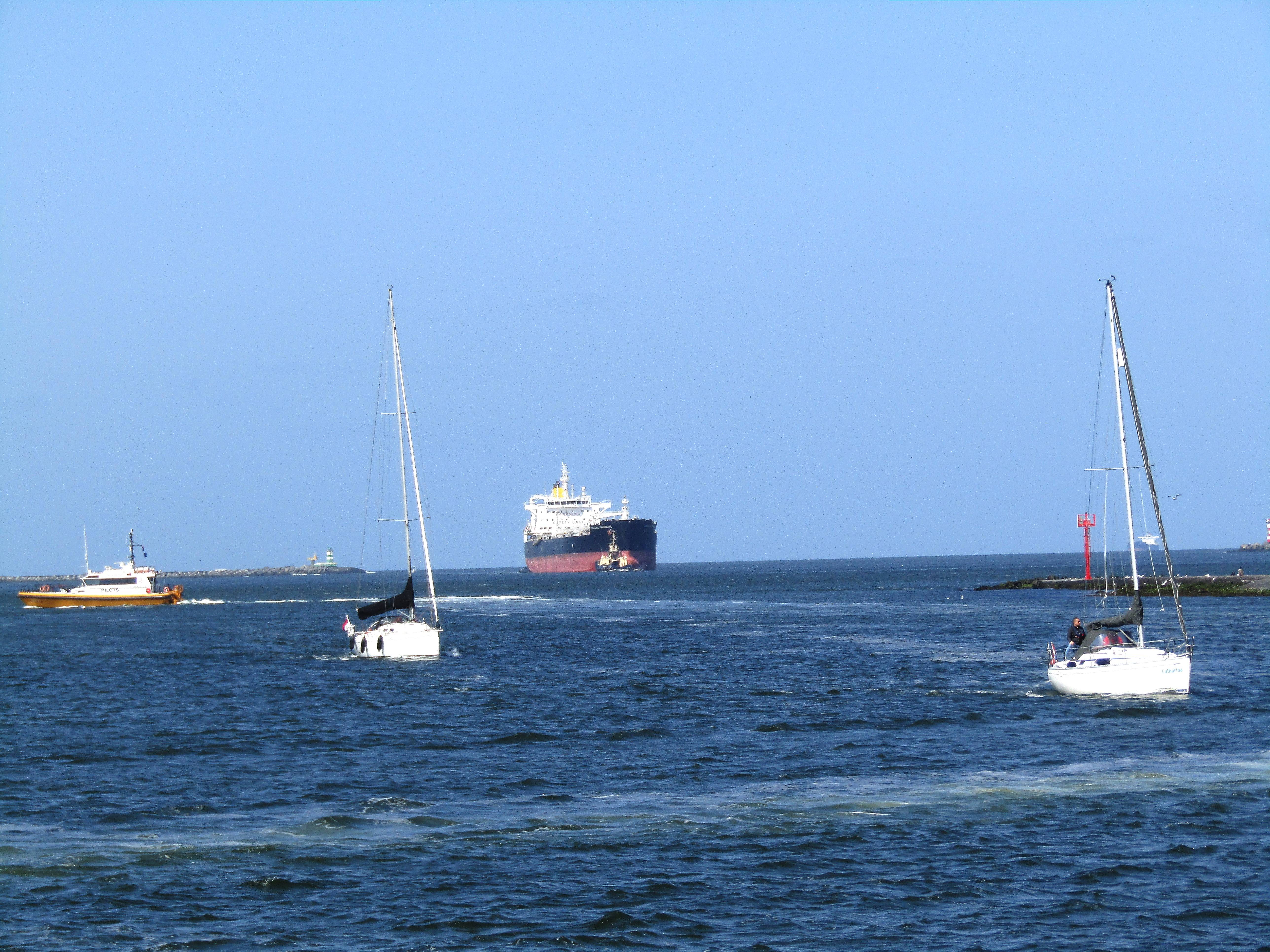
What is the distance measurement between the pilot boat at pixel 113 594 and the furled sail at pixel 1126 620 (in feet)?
335

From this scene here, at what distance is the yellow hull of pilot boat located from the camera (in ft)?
396

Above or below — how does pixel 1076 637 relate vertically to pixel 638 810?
above

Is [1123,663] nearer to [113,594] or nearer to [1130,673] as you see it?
[1130,673]

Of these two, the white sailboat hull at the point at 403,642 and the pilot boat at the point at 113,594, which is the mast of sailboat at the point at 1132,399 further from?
the pilot boat at the point at 113,594

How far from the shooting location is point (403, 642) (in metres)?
54.5

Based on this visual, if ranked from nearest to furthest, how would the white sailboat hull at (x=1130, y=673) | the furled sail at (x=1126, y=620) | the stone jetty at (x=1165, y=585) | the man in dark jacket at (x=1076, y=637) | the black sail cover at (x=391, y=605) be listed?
the white sailboat hull at (x=1130, y=673) → the furled sail at (x=1126, y=620) → the man in dark jacket at (x=1076, y=637) → the black sail cover at (x=391, y=605) → the stone jetty at (x=1165, y=585)

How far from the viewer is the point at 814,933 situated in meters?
16.0

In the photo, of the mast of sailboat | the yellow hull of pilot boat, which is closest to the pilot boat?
the yellow hull of pilot boat

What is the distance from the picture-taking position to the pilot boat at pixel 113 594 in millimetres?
120625

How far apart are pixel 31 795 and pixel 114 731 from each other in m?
9.50

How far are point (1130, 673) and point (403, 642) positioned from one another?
3027cm

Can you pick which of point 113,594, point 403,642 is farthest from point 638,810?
point 113,594

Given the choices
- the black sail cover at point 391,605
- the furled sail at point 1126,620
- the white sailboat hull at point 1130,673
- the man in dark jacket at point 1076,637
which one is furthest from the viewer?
the black sail cover at point 391,605

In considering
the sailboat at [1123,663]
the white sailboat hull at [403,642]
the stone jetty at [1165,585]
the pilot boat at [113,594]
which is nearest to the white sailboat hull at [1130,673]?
the sailboat at [1123,663]
